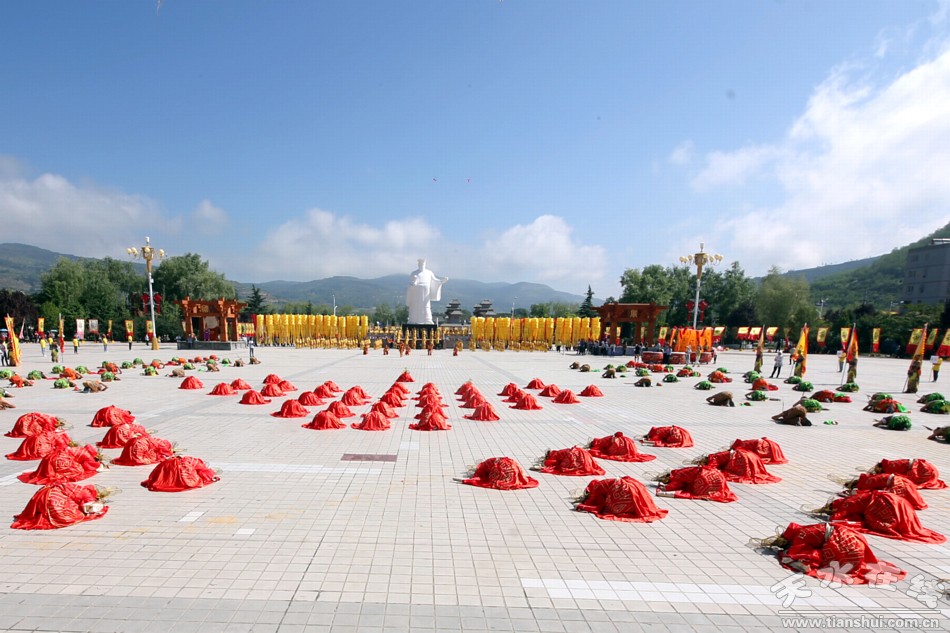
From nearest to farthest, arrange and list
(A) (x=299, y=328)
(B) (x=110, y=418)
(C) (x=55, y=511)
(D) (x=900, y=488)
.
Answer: (C) (x=55, y=511) < (D) (x=900, y=488) < (B) (x=110, y=418) < (A) (x=299, y=328)

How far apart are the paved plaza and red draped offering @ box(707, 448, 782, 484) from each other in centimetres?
22

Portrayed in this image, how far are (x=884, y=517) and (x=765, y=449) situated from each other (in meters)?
3.32

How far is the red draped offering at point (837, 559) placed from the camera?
512cm

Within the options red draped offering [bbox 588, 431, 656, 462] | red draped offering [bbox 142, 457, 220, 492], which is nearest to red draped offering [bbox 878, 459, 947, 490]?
red draped offering [bbox 588, 431, 656, 462]

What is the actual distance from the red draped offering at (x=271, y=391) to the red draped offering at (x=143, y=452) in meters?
7.04

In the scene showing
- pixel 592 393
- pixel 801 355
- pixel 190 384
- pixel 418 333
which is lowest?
pixel 592 393

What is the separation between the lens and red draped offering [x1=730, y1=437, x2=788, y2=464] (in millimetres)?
9562

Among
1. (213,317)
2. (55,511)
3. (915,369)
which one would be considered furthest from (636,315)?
(55,511)

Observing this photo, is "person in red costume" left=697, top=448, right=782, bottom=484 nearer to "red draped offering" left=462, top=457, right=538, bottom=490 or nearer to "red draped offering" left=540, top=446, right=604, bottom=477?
"red draped offering" left=540, top=446, right=604, bottom=477

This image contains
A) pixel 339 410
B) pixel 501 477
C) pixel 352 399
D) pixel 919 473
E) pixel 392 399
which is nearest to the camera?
pixel 501 477

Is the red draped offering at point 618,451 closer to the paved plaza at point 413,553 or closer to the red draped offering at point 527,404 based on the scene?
the paved plaza at point 413,553

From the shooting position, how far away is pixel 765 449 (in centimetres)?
962

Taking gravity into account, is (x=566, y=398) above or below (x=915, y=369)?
below

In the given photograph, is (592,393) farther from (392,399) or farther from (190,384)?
(190,384)
